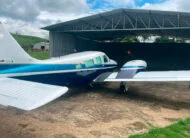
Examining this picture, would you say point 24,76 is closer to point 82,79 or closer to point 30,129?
point 30,129

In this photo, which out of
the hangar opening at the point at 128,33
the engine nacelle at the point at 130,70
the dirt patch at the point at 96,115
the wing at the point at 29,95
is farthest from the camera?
the hangar opening at the point at 128,33

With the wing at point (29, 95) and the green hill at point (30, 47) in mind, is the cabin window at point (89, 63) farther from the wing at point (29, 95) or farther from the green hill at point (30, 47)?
the green hill at point (30, 47)

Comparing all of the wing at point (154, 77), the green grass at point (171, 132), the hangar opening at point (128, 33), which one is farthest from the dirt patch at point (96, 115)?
the hangar opening at point (128, 33)

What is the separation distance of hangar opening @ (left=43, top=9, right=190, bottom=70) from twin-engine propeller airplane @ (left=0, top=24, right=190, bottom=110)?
19.2 ft

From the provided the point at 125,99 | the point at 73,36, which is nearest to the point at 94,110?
the point at 125,99

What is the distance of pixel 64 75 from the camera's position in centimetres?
1326

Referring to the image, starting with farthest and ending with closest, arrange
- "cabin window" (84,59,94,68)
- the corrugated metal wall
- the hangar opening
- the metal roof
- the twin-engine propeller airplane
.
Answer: the corrugated metal wall
the hangar opening
the metal roof
"cabin window" (84,59,94,68)
the twin-engine propeller airplane

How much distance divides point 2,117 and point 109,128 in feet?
13.2

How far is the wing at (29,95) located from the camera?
196 inches

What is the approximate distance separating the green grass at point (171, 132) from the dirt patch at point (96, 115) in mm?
505

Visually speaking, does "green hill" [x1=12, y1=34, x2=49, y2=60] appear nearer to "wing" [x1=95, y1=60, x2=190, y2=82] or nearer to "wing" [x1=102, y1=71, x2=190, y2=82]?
"wing" [x1=95, y1=60, x2=190, y2=82]

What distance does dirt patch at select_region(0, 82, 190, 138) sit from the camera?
8258mm

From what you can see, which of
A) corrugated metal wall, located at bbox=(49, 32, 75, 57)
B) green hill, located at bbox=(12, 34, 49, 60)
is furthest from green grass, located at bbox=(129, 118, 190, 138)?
green hill, located at bbox=(12, 34, 49, 60)

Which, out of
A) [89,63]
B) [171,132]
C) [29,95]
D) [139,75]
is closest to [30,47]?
[89,63]
